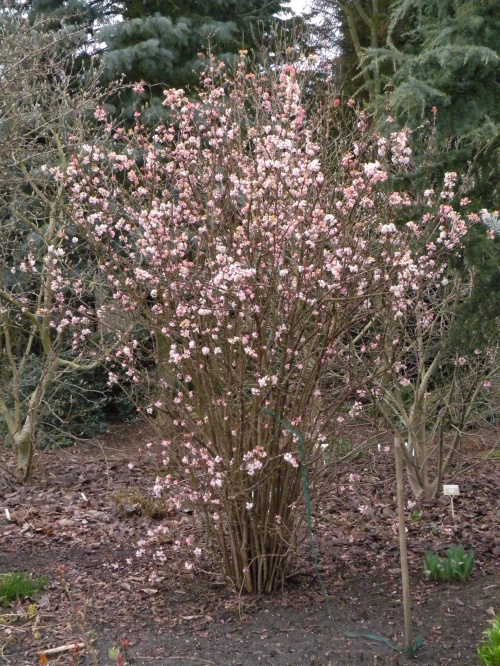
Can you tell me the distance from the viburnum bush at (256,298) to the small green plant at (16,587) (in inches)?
38.6

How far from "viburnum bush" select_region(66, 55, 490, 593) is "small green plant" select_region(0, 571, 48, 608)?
982 mm

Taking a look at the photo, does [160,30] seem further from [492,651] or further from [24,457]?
[492,651]

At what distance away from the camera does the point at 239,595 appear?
4.04 meters

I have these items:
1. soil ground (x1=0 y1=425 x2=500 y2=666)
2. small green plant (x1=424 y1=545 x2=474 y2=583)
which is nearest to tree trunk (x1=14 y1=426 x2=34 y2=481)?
soil ground (x1=0 y1=425 x2=500 y2=666)

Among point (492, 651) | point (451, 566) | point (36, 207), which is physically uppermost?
point (36, 207)

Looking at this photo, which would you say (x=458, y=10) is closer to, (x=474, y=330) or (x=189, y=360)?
(x=474, y=330)

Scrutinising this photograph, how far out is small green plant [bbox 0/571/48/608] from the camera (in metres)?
4.34

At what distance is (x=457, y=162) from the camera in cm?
452

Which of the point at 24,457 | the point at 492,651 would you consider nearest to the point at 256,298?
the point at 492,651

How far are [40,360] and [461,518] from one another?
20.2 feet

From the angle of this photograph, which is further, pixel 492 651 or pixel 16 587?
pixel 16 587

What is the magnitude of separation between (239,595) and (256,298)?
1.52 metres

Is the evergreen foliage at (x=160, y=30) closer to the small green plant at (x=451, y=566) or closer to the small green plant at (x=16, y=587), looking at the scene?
the small green plant at (x=16, y=587)

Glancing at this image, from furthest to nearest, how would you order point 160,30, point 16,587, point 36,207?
point 160,30 < point 36,207 < point 16,587
